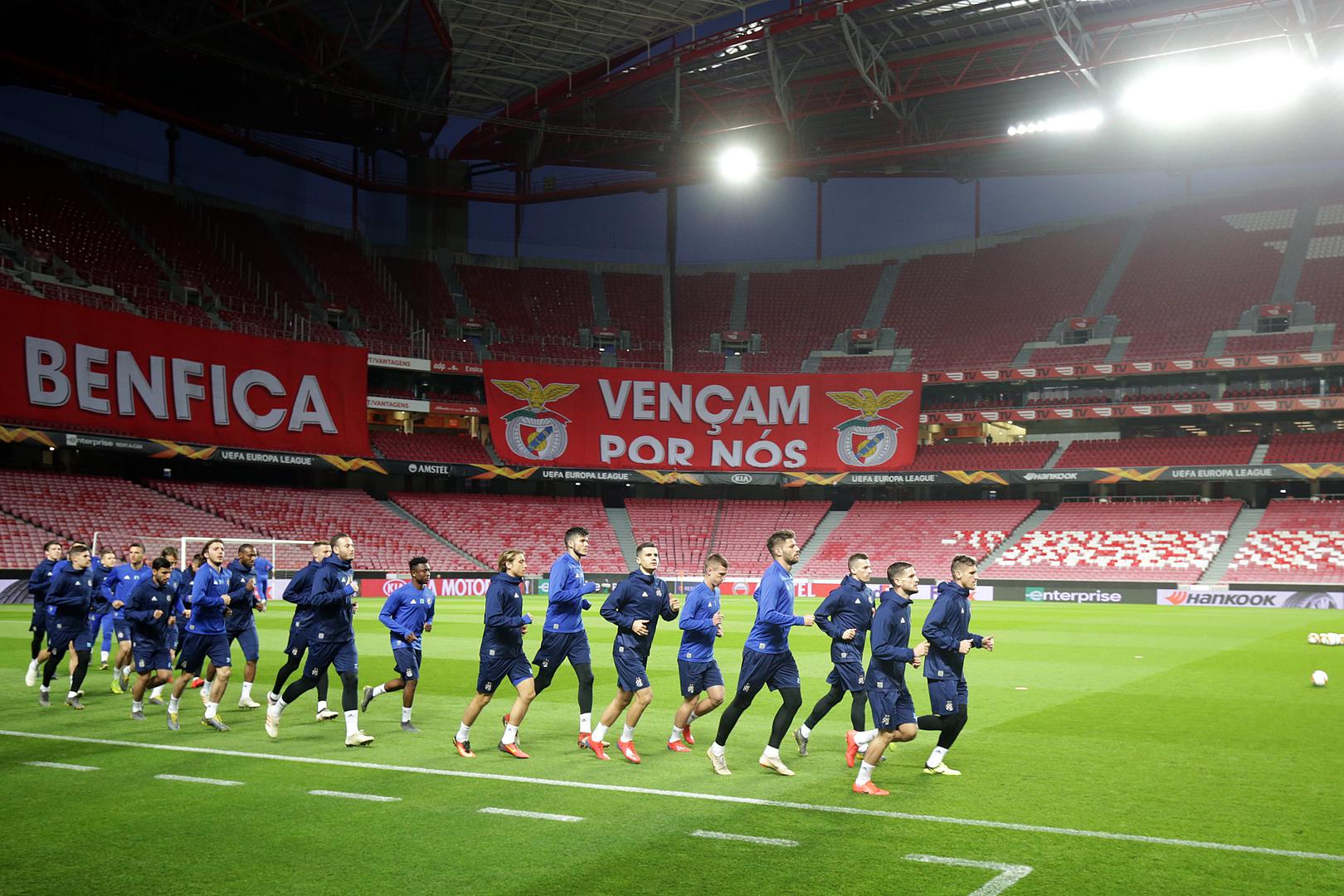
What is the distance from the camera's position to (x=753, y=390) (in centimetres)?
6662

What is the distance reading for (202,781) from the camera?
1124cm

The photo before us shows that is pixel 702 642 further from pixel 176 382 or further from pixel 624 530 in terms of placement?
pixel 624 530

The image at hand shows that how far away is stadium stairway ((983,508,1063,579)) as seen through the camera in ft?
189

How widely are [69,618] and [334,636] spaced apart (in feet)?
18.6

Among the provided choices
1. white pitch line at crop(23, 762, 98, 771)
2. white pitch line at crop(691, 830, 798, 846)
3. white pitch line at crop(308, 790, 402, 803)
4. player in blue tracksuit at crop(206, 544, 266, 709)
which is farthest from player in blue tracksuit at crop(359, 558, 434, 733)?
white pitch line at crop(691, 830, 798, 846)

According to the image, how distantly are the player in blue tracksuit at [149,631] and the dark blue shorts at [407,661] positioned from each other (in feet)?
11.1

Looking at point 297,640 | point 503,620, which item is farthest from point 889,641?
point 297,640

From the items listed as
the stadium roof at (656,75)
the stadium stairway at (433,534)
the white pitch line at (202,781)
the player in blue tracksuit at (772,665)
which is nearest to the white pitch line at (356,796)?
the white pitch line at (202,781)

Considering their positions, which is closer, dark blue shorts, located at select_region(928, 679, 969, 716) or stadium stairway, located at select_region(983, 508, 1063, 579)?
dark blue shorts, located at select_region(928, 679, 969, 716)

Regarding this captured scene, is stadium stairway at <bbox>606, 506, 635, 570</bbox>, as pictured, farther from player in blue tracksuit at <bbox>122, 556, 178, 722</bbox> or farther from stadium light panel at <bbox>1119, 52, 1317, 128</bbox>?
player in blue tracksuit at <bbox>122, 556, 178, 722</bbox>

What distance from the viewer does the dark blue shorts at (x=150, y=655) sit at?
1541 cm

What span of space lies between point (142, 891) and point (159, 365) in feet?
163

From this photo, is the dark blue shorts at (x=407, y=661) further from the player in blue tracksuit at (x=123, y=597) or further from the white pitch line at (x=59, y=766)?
the player in blue tracksuit at (x=123, y=597)

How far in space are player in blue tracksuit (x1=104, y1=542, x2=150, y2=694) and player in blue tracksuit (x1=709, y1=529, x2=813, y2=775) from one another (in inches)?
413
